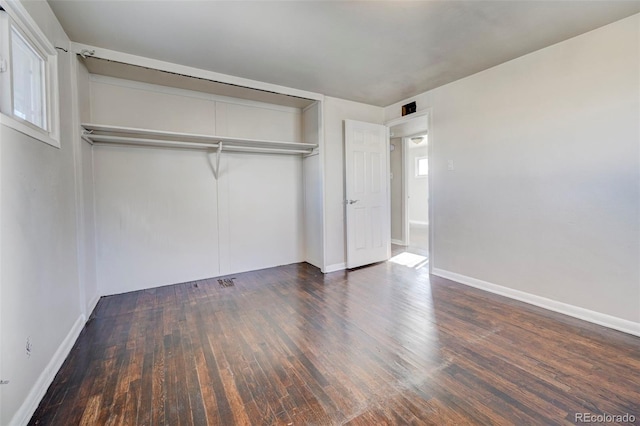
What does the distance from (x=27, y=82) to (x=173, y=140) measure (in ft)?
5.38

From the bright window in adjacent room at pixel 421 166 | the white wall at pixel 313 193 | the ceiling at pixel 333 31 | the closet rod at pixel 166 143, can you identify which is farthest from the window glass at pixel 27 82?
the bright window in adjacent room at pixel 421 166

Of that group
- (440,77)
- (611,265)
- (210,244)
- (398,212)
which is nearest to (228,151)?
(210,244)

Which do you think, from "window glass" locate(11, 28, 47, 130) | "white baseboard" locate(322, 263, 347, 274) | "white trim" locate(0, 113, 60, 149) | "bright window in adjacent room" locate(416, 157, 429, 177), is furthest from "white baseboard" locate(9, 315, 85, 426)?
"bright window in adjacent room" locate(416, 157, 429, 177)

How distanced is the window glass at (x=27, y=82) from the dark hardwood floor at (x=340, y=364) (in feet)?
5.45

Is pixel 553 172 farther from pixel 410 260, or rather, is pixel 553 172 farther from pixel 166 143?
pixel 166 143

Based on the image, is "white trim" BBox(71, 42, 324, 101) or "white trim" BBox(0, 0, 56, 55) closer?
"white trim" BBox(0, 0, 56, 55)

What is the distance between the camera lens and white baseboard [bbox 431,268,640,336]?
2.23 meters

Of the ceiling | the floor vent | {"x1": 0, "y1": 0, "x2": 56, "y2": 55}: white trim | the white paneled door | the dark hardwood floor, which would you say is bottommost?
the dark hardwood floor

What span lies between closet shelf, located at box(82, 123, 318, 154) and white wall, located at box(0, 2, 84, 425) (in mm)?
509

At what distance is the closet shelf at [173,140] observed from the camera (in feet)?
9.23

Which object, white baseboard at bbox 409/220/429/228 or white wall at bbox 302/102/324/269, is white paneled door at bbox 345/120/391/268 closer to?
white wall at bbox 302/102/324/269

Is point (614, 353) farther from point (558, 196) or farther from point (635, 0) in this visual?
point (635, 0)

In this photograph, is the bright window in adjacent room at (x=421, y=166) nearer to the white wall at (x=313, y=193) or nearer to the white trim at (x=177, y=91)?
the white wall at (x=313, y=193)

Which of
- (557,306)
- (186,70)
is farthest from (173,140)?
(557,306)
